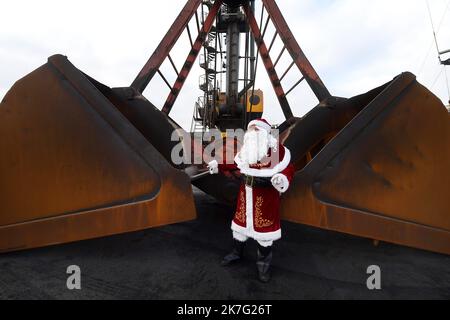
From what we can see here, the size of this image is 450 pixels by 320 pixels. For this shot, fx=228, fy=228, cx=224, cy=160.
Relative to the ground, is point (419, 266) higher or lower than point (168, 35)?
lower

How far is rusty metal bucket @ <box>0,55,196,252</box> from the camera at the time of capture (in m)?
1.63

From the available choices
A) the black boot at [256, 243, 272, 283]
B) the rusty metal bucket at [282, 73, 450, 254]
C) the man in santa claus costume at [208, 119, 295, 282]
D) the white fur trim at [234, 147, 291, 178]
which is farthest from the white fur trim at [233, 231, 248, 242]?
the white fur trim at [234, 147, 291, 178]

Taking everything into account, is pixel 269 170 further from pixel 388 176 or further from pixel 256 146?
pixel 388 176

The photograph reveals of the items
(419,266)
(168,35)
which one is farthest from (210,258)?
(168,35)

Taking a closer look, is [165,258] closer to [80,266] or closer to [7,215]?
[80,266]

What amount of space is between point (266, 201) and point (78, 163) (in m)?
1.38

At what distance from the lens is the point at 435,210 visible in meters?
1.70

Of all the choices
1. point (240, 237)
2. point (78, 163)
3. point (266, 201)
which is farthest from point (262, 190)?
point (78, 163)

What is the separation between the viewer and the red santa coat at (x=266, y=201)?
161 centimetres

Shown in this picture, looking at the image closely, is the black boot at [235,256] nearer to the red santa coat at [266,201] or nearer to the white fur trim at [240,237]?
the white fur trim at [240,237]

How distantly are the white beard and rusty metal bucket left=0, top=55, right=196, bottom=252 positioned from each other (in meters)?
0.47

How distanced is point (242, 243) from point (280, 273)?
13.8 inches

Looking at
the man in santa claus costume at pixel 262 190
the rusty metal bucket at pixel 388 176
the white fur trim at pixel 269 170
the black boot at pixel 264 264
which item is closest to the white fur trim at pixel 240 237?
the man in santa claus costume at pixel 262 190
